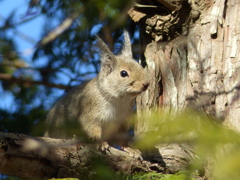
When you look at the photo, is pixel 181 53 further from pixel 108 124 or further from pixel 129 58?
pixel 108 124

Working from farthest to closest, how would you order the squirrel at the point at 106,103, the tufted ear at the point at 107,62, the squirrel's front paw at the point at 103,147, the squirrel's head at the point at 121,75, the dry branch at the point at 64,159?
the tufted ear at the point at 107,62 → the squirrel at the point at 106,103 → the squirrel's head at the point at 121,75 → the squirrel's front paw at the point at 103,147 → the dry branch at the point at 64,159

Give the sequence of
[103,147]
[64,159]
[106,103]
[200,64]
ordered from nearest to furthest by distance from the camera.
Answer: [64,159]
[103,147]
[200,64]
[106,103]

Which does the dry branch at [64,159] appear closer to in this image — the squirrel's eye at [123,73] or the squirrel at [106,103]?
the squirrel at [106,103]

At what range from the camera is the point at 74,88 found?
4.52 metres

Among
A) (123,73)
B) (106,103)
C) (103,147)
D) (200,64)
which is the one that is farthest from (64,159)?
(200,64)

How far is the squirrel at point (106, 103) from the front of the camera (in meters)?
3.88

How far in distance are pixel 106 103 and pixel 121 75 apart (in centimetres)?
37

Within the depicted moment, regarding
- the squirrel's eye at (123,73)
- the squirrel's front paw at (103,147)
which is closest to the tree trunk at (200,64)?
the squirrel's eye at (123,73)

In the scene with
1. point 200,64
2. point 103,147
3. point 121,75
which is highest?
point 200,64

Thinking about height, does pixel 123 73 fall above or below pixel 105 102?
above

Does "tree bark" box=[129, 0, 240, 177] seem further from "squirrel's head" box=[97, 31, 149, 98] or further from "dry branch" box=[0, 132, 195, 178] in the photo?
"dry branch" box=[0, 132, 195, 178]

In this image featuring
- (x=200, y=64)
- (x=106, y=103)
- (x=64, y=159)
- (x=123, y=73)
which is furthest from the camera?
(x=106, y=103)

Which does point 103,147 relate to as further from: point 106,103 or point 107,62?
point 107,62

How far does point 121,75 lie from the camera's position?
13.1 feet
